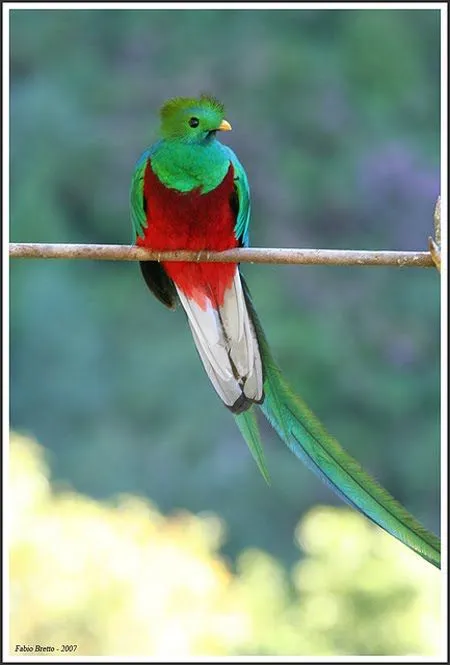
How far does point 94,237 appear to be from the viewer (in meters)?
7.00

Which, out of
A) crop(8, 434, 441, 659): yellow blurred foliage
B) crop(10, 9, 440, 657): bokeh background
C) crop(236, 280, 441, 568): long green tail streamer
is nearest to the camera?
crop(236, 280, 441, 568): long green tail streamer

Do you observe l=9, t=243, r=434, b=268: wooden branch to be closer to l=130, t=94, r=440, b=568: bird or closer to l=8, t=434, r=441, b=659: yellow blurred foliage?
l=130, t=94, r=440, b=568: bird

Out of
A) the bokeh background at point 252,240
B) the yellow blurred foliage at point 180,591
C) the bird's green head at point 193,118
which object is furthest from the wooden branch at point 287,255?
the bokeh background at point 252,240

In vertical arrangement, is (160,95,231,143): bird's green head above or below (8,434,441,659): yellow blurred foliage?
above

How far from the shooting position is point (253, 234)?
6676 mm

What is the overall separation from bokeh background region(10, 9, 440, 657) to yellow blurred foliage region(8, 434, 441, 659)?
6.46 ft

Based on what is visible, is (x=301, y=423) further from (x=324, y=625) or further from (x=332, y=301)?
(x=332, y=301)

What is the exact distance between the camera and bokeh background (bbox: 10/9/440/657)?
665 cm

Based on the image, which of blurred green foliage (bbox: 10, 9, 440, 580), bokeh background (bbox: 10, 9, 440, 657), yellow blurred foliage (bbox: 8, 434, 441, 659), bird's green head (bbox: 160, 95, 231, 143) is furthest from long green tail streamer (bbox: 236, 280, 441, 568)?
blurred green foliage (bbox: 10, 9, 440, 580)

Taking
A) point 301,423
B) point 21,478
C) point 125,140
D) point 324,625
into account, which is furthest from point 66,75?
point 301,423

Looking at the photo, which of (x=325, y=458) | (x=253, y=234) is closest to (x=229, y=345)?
(x=325, y=458)

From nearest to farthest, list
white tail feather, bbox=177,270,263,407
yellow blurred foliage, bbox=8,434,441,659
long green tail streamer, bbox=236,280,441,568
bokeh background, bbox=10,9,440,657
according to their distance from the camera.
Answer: long green tail streamer, bbox=236,280,441,568 < white tail feather, bbox=177,270,263,407 < yellow blurred foliage, bbox=8,434,441,659 < bokeh background, bbox=10,9,440,657

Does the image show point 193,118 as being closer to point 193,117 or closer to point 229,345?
point 193,117

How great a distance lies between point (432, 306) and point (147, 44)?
8.59 ft
